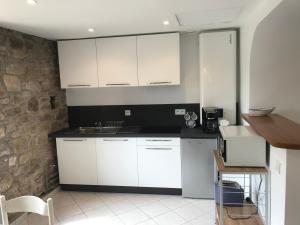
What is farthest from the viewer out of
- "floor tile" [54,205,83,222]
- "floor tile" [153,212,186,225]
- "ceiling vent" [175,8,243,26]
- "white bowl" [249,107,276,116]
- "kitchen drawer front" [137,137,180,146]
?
"kitchen drawer front" [137,137,180,146]

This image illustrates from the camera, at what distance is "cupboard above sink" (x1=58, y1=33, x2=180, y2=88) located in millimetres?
3289

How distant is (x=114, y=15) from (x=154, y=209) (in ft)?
7.31

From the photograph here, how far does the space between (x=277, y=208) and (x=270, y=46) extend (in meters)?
1.49

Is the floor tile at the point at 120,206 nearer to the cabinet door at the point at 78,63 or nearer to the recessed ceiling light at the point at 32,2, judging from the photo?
the cabinet door at the point at 78,63

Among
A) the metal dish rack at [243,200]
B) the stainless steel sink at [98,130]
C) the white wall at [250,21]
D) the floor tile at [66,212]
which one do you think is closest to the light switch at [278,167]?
the metal dish rack at [243,200]

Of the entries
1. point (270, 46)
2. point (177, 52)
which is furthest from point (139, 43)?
point (270, 46)

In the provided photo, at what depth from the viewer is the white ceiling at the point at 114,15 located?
2113mm

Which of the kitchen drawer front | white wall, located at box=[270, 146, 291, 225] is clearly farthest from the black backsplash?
Result: white wall, located at box=[270, 146, 291, 225]

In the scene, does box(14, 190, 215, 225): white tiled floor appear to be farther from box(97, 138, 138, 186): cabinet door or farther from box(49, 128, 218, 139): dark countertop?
box(49, 128, 218, 139): dark countertop

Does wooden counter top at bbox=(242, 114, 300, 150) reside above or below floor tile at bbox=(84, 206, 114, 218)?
Result: above

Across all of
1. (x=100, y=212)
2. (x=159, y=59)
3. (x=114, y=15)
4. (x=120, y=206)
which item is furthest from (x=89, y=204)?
(x=114, y=15)

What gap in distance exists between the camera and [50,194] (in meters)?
3.43

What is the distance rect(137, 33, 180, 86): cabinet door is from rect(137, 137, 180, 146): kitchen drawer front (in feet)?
2.49

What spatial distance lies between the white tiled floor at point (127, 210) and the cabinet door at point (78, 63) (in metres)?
1.58
